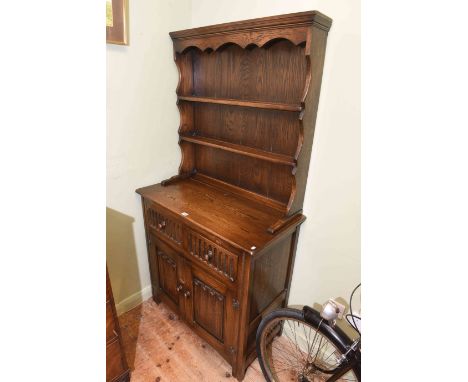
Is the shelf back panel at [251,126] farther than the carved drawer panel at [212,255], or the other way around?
the shelf back panel at [251,126]

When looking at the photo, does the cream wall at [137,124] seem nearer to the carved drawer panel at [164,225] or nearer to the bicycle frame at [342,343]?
the carved drawer panel at [164,225]

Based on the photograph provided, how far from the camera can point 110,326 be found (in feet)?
4.04

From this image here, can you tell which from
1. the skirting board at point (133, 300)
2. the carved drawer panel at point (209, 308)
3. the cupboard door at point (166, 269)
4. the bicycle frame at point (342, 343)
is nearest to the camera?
the bicycle frame at point (342, 343)

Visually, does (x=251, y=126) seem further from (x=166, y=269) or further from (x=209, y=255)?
(x=166, y=269)

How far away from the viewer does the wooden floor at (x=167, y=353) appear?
4.94ft

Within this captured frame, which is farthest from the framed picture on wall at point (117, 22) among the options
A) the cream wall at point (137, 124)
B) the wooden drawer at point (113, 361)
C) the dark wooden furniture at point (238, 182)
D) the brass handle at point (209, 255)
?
the wooden drawer at point (113, 361)

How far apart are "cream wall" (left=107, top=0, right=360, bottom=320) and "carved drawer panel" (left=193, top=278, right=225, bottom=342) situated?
1.62 feet

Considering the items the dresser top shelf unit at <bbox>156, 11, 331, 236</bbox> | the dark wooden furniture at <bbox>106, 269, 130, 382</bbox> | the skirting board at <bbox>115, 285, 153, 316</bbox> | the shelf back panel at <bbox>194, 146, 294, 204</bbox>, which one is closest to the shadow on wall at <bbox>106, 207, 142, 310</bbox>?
the skirting board at <bbox>115, 285, 153, 316</bbox>

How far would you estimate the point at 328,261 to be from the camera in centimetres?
141

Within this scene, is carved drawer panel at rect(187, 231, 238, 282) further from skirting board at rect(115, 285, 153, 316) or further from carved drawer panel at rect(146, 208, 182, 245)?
skirting board at rect(115, 285, 153, 316)
